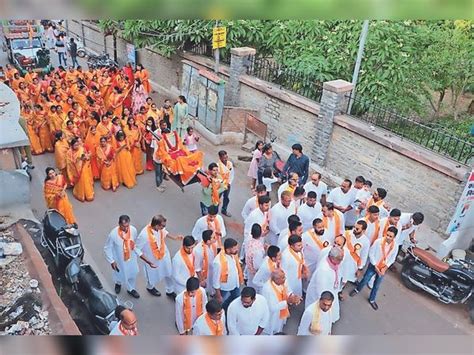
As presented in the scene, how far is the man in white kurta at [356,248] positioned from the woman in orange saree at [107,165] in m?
4.81

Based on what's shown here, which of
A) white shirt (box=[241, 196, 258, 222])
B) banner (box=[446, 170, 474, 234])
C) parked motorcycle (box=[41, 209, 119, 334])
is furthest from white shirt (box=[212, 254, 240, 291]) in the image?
banner (box=[446, 170, 474, 234])

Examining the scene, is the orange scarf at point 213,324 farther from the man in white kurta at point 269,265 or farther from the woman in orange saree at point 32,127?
the woman in orange saree at point 32,127

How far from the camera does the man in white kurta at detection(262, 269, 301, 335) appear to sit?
5164 mm

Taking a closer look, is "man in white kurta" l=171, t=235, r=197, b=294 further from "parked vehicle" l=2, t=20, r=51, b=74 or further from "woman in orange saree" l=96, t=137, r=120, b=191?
"parked vehicle" l=2, t=20, r=51, b=74

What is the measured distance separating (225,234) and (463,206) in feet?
12.2

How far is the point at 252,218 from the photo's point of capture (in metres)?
6.56

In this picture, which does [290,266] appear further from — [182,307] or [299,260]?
[182,307]

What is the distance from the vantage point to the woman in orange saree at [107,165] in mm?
8875

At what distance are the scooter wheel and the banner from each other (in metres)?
1.05

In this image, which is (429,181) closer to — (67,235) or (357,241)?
(357,241)

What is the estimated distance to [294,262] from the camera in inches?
223

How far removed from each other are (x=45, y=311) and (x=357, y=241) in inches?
151

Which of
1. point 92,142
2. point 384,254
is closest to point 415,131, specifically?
point 384,254

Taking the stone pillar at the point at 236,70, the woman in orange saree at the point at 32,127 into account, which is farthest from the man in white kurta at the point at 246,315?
the stone pillar at the point at 236,70
